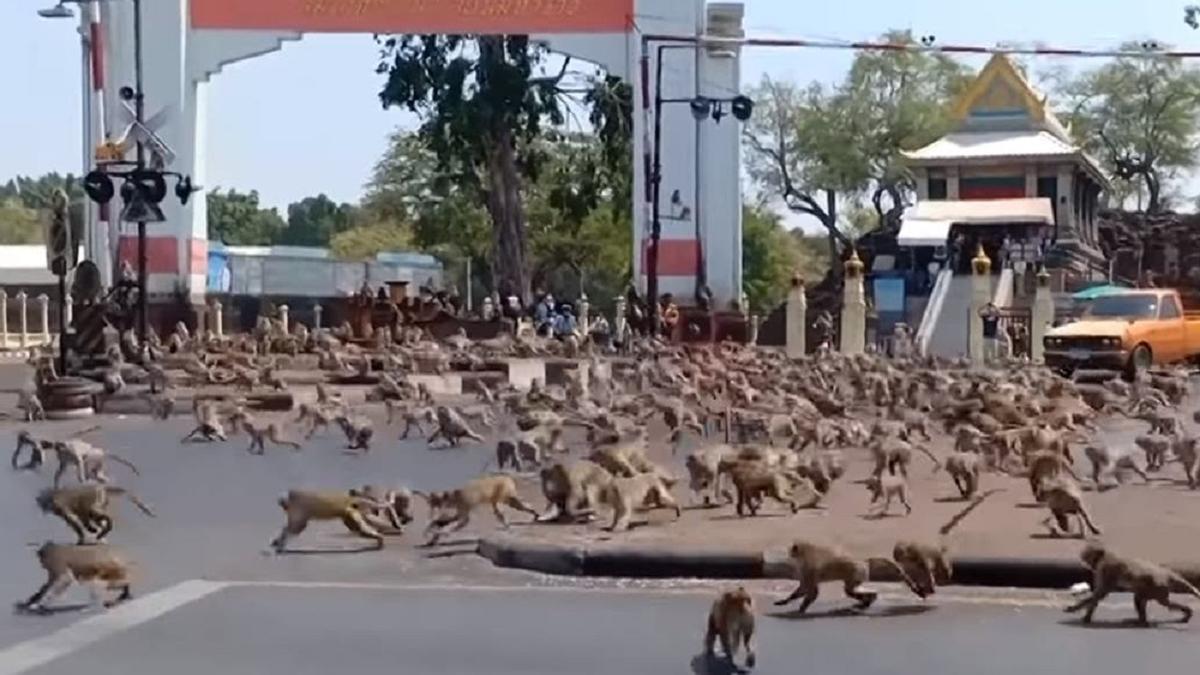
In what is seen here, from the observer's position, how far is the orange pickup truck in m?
35.1

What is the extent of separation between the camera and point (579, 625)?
32.7 feet

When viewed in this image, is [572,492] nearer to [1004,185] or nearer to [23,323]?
[23,323]

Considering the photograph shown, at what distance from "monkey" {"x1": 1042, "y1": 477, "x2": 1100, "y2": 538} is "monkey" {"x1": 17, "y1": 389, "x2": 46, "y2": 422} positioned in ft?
52.3

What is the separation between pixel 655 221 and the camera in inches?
1725

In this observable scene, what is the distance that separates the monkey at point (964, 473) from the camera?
15.0 m

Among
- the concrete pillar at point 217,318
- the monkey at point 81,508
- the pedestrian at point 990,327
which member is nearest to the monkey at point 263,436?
the monkey at point 81,508

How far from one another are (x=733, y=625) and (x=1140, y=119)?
8013 cm

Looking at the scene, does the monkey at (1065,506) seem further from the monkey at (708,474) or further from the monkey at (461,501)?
Result: the monkey at (461,501)

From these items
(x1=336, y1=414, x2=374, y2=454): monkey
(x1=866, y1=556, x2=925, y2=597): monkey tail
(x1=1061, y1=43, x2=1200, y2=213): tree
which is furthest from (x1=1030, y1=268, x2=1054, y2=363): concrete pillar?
(x1=1061, y1=43, x2=1200, y2=213): tree

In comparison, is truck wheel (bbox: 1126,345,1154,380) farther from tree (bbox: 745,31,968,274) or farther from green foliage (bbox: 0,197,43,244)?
green foliage (bbox: 0,197,43,244)

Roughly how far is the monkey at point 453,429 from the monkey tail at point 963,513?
7.05 m

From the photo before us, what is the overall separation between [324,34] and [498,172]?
926cm

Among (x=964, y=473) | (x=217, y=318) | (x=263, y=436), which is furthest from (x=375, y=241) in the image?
(x=964, y=473)

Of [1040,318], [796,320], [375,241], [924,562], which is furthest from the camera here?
[375,241]
